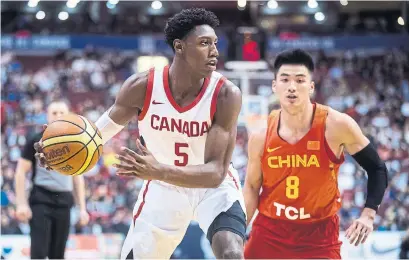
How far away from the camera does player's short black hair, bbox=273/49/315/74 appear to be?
502 centimetres

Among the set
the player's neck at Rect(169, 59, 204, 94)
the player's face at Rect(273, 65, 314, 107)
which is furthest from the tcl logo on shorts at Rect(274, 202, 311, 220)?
the player's neck at Rect(169, 59, 204, 94)

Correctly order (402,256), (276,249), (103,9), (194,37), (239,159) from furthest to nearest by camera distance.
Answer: (103,9), (239,159), (402,256), (276,249), (194,37)

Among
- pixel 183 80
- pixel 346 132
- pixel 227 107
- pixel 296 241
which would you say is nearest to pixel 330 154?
pixel 346 132

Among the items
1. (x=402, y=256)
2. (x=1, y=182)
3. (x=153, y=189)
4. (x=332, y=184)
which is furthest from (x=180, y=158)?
(x=1, y=182)

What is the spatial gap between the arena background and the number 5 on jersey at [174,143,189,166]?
5.51 meters

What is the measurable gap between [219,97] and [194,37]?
15.5 inches

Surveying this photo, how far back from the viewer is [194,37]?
4.27 meters

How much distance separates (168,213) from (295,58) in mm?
1466

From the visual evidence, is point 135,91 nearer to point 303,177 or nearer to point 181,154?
point 181,154

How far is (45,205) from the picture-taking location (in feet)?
22.0

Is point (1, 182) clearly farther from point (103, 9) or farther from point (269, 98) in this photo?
point (103, 9)

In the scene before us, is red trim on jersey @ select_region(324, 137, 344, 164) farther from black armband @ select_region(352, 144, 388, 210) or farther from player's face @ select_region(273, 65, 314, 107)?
player's face @ select_region(273, 65, 314, 107)

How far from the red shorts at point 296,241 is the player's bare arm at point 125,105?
1261 millimetres

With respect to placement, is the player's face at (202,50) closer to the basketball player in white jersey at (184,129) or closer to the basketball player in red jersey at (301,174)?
the basketball player in white jersey at (184,129)
